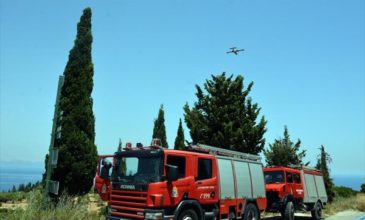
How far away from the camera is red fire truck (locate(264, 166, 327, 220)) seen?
54.9 ft

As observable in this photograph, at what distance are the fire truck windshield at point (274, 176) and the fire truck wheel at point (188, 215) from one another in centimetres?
743

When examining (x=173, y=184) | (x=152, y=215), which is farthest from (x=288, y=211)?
(x=152, y=215)

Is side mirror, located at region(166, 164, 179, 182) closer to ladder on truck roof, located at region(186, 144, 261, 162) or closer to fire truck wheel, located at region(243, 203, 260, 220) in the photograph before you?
ladder on truck roof, located at region(186, 144, 261, 162)

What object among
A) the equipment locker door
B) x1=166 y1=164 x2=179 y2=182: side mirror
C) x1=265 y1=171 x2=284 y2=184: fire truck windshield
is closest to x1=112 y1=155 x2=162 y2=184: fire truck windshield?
x1=166 y1=164 x2=179 y2=182: side mirror

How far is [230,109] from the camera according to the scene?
74.7 feet

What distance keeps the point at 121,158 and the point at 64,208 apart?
2.18m

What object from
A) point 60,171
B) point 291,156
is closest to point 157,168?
point 60,171

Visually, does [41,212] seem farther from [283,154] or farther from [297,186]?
[283,154]

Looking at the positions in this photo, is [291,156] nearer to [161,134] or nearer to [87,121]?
[161,134]

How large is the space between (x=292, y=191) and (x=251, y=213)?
4.36 meters

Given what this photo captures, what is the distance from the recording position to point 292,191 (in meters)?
17.5

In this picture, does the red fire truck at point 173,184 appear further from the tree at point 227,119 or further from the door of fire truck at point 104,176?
the tree at point 227,119

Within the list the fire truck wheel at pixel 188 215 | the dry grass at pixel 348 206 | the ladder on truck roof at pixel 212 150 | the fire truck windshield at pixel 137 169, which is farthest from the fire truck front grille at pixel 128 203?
the dry grass at pixel 348 206

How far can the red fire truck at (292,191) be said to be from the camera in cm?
1672
